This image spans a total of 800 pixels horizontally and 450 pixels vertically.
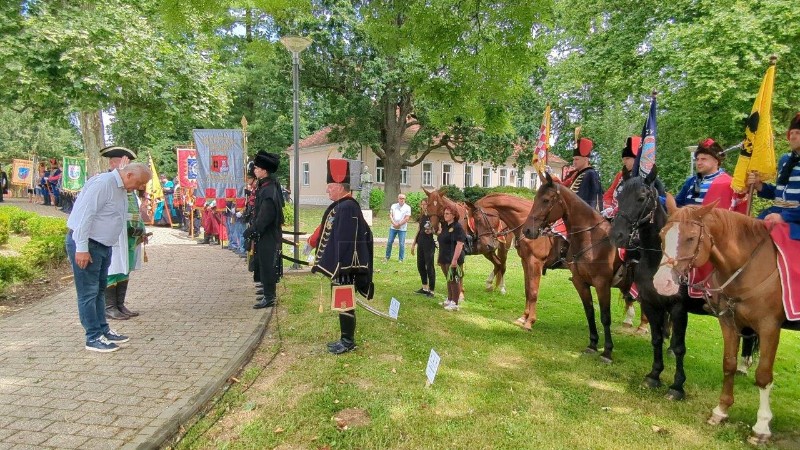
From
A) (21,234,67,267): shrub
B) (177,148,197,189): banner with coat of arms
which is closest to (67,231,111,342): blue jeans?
(21,234,67,267): shrub

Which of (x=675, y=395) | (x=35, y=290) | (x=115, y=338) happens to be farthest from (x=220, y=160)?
(x=675, y=395)

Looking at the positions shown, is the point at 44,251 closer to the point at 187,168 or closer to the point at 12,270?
the point at 12,270

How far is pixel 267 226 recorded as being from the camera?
25.1ft

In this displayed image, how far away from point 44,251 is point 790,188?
12.1m

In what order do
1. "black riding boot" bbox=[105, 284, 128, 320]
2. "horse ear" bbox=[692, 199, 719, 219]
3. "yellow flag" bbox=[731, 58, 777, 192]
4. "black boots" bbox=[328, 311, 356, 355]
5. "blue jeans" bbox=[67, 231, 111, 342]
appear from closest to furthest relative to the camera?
"horse ear" bbox=[692, 199, 719, 219]
"yellow flag" bbox=[731, 58, 777, 192]
"blue jeans" bbox=[67, 231, 111, 342]
"black boots" bbox=[328, 311, 356, 355]
"black riding boot" bbox=[105, 284, 128, 320]

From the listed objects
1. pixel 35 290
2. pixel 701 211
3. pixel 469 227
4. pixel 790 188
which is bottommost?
pixel 35 290

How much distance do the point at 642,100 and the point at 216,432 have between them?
24.4m

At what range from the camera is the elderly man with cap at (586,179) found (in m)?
7.17

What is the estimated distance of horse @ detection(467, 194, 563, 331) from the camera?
7512mm

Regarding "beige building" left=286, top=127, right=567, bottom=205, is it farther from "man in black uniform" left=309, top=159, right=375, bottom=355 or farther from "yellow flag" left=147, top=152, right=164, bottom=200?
"man in black uniform" left=309, top=159, right=375, bottom=355

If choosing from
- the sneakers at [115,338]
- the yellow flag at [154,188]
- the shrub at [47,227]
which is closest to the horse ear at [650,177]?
the sneakers at [115,338]

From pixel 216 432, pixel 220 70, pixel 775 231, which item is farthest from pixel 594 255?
pixel 220 70

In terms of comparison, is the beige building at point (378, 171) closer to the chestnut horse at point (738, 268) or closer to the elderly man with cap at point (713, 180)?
the elderly man with cap at point (713, 180)

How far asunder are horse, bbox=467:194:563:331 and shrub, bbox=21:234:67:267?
853 centimetres
